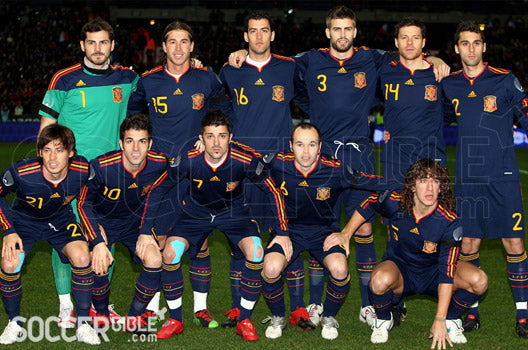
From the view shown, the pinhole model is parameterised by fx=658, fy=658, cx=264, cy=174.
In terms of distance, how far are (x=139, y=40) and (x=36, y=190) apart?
2187cm

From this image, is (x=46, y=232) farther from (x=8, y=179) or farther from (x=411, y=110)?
(x=411, y=110)

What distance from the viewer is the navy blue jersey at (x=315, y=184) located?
530cm

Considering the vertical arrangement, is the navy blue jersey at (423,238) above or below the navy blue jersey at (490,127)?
below

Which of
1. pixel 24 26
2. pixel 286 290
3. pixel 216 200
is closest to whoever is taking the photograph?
pixel 216 200

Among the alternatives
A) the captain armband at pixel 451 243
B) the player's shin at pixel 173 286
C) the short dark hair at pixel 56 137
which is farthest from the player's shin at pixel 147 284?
the captain armband at pixel 451 243

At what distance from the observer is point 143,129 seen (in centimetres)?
505

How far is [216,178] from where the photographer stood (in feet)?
17.4

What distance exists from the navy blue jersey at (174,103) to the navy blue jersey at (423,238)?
176cm

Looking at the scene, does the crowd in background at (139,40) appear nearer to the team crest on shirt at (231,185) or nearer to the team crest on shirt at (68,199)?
the team crest on shirt at (231,185)

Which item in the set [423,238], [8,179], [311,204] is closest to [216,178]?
[311,204]

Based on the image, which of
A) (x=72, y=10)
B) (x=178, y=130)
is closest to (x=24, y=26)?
(x=72, y=10)

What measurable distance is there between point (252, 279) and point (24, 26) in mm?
25417

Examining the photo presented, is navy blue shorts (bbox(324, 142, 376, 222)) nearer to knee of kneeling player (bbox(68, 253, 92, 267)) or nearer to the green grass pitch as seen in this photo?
the green grass pitch

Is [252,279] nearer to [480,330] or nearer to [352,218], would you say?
[352,218]
